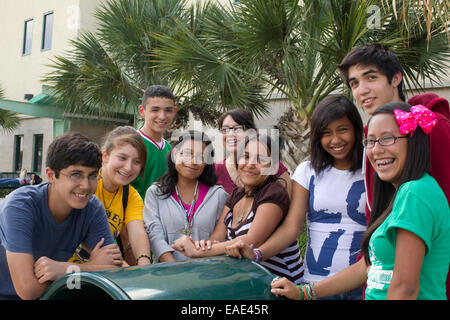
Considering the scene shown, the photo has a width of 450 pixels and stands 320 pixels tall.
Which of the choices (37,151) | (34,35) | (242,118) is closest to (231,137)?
(242,118)

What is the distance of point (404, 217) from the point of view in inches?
50.9

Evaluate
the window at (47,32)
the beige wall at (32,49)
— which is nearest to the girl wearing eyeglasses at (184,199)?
the beige wall at (32,49)

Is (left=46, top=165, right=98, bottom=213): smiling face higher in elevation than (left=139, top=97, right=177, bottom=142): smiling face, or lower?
lower

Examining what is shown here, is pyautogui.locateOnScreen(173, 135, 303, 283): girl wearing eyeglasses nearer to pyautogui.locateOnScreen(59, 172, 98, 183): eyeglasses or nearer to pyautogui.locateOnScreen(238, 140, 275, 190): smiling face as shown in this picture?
pyautogui.locateOnScreen(238, 140, 275, 190): smiling face

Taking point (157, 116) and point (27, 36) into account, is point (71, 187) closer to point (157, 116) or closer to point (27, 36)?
point (157, 116)

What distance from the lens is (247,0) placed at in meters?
5.59

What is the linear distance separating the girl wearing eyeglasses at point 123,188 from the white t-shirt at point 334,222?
3.39 feet

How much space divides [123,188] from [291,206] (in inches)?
45.2

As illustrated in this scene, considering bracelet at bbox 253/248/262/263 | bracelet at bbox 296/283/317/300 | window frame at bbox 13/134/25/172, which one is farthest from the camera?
window frame at bbox 13/134/25/172

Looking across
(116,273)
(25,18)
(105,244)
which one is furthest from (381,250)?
(25,18)

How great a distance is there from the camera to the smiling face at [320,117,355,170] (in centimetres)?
213

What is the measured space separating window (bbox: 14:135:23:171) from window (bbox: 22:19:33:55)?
4.09 m

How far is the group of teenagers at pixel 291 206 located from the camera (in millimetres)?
1374

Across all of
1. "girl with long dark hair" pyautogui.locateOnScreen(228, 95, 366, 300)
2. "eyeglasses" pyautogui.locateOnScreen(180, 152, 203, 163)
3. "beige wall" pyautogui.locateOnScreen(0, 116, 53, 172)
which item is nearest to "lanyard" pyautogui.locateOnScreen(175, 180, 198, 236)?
"eyeglasses" pyautogui.locateOnScreen(180, 152, 203, 163)
